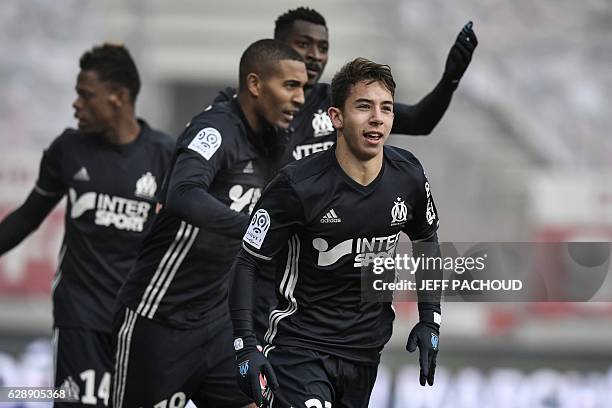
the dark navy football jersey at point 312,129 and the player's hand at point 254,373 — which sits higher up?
the dark navy football jersey at point 312,129

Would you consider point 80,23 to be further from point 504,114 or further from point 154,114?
point 504,114

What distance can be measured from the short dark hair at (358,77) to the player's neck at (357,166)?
7.3 inches

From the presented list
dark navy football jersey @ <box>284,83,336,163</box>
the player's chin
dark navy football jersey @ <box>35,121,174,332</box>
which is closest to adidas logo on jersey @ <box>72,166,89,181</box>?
dark navy football jersey @ <box>35,121,174,332</box>

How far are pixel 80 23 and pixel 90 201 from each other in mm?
10871

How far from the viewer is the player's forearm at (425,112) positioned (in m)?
5.93

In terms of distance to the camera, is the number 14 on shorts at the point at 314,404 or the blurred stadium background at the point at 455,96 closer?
the number 14 on shorts at the point at 314,404

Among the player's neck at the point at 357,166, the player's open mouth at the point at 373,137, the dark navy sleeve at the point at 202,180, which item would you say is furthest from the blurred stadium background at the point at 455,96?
the player's open mouth at the point at 373,137

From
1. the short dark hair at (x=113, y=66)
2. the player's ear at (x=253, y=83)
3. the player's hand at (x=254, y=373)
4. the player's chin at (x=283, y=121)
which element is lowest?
the player's hand at (x=254, y=373)

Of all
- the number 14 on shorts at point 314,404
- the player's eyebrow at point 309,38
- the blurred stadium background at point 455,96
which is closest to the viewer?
the number 14 on shorts at point 314,404

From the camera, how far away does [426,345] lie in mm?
4777

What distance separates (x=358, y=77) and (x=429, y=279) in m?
0.93

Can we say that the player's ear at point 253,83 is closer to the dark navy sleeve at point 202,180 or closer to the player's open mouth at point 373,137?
the dark navy sleeve at point 202,180

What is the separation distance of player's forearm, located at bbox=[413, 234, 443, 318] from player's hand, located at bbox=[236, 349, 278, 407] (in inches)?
30.4

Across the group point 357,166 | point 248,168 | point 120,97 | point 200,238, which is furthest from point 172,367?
point 120,97
